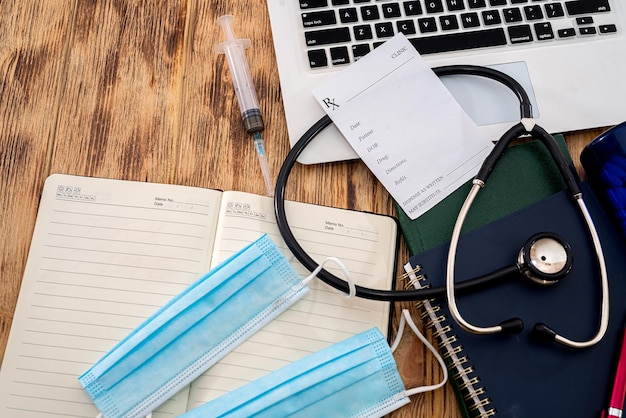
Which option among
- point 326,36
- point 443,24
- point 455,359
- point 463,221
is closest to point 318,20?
point 326,36

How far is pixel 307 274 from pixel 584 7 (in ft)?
1.53

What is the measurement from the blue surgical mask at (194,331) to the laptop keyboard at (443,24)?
246mm

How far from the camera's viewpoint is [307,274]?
654 mm

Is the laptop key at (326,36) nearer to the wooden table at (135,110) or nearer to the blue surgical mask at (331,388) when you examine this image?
the wooden table at (135,110)

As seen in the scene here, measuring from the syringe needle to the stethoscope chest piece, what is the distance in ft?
0.90

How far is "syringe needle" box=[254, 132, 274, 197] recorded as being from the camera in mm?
684

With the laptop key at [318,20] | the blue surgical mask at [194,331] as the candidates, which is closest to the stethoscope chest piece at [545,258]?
the blue surgical mask at [194,331]

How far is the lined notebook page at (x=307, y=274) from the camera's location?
62 cm

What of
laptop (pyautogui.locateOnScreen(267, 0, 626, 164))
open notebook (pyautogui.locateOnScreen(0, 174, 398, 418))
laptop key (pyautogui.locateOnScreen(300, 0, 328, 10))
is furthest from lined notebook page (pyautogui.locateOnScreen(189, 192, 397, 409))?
laptop key (pyautogui.locateOnScreen(300, 0, 328, 10))

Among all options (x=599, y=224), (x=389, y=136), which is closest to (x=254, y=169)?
(x=389, y=136)

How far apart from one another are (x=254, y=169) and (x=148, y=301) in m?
0.18

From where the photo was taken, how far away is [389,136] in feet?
2.27

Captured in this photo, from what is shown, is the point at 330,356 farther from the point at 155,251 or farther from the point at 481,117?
the point at 481,117

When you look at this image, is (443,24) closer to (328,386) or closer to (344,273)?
(344,273)
